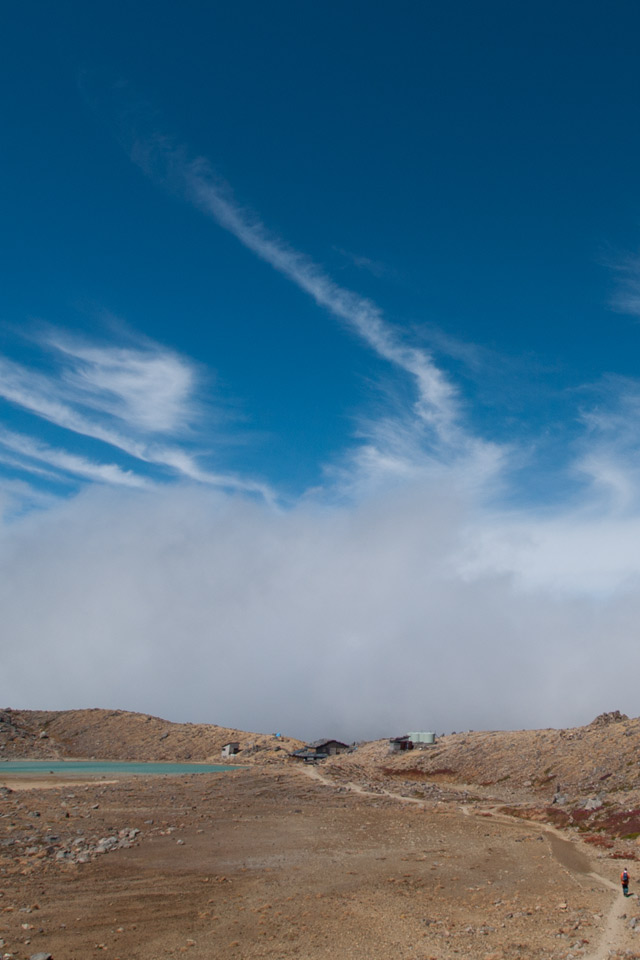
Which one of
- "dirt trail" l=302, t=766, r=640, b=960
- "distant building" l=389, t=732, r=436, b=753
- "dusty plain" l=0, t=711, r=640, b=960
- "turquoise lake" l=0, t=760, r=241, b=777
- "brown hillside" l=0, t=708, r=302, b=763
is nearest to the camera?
"dirt trail" l=302, t=766, r=640, b=960

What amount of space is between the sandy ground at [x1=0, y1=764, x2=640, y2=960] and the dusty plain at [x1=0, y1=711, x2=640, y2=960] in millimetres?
141

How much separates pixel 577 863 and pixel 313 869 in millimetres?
19714

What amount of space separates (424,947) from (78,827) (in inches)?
1279

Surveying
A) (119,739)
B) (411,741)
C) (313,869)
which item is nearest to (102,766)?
(119,739)

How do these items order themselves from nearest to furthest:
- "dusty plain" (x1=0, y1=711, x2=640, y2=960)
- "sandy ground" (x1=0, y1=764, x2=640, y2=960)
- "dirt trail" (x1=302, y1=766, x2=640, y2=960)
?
"sandy ground" (x1=0, y1=764, x2=640, y2=960) → "dirt trail" (x1=302, y1=766, x2=640, y2=960) → "dusty plain" (x1=0, y1=711, x2=640, y2=960)

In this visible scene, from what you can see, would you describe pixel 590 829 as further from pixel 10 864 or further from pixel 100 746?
pixel 100 746

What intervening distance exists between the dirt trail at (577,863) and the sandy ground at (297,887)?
0.16 metres

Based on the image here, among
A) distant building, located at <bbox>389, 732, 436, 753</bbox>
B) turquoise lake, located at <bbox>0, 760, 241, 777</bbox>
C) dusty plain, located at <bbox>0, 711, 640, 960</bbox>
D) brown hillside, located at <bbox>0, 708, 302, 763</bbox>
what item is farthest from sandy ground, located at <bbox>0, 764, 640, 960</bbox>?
brown hillside, located at <bbox>0, 708, 302, 763</bbox>

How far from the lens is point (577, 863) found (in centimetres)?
4356

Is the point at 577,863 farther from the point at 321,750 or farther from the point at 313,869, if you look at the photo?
the point at 321,750

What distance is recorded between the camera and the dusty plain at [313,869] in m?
27.0

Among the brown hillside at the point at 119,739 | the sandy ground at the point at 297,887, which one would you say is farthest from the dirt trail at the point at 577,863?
the brown hillside at the point at 119,739

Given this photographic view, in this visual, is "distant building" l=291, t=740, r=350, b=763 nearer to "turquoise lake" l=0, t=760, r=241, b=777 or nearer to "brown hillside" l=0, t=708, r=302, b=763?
"brown hillside" l=0, t=708, r=302, b=763

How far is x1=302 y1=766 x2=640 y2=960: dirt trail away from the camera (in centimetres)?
2675
